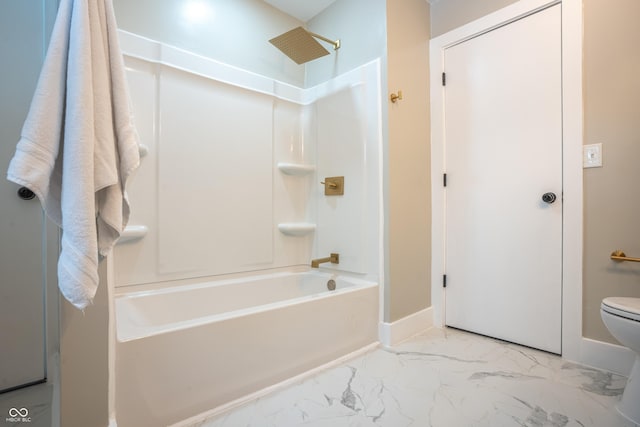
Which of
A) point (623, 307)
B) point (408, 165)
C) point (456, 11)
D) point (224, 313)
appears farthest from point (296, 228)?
point (456, 11)

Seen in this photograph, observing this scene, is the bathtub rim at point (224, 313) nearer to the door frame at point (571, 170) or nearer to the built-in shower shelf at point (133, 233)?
the built-in shower shelf at point (133, 233)

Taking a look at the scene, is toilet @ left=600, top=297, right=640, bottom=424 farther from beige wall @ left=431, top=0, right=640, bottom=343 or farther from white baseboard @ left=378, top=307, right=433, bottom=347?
white baseboard @ left=378, top=307, right=433, bottom=347

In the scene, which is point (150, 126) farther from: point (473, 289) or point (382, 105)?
point (473, 289)

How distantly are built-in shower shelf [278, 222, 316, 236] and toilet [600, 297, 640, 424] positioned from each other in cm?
173

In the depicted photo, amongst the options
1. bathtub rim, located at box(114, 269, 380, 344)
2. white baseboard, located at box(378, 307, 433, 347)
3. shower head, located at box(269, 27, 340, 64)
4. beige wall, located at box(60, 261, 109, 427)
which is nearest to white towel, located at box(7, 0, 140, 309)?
beige wall, located at box(60, 261, 109, 427)

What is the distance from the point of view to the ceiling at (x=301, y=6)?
7.57 ft

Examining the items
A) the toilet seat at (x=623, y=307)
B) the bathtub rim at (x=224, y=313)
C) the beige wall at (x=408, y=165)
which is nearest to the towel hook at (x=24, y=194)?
the bathtub rim at (x=224, y=313)

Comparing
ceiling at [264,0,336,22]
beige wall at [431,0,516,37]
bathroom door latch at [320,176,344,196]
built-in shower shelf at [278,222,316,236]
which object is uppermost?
ceiling at [264,0,336,22]

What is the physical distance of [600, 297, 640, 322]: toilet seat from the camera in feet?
3.89

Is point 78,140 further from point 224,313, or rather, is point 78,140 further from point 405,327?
point 405,327

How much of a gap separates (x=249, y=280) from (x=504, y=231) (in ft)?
5.58

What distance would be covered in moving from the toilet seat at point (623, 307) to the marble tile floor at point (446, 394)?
401mm

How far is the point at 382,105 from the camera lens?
2.00 metres

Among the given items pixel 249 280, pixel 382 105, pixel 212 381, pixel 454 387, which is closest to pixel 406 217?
pixel 382 105
